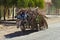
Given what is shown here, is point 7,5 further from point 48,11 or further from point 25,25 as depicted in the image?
point 48,11

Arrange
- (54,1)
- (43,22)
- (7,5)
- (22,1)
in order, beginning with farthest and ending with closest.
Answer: (54,1) → (7,5) → (22,1) → (43,22)

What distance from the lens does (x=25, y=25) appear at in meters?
20.3

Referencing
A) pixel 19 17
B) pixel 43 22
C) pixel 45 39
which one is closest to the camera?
pixel 45 39

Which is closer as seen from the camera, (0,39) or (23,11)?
(0,39)

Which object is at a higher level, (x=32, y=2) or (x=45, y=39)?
(x=32, y=2)

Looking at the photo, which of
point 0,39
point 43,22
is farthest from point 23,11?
point 0,39

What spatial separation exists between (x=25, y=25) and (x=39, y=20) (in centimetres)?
142

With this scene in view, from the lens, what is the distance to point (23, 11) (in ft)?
66.8

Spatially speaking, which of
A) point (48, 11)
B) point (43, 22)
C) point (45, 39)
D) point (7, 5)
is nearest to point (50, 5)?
point (48, 11)

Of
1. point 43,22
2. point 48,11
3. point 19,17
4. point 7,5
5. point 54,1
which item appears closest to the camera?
point 19,17

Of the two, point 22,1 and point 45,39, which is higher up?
point 22,1

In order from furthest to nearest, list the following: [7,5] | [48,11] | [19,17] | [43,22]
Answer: [48,11]
[7,5]
[43,22]
[19,17]

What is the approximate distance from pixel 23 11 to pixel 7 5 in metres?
9.44

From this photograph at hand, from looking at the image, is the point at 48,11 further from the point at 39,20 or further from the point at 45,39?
the point at 45,39
